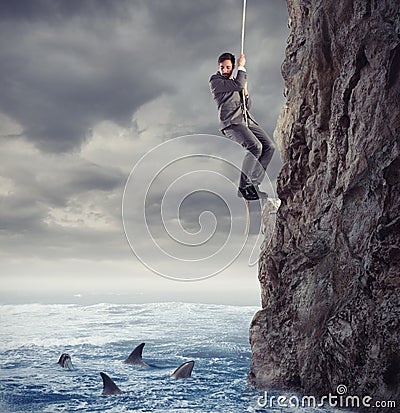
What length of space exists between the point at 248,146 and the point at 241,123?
482mm

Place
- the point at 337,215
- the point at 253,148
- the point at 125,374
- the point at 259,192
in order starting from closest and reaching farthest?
the point at 337,215
the point at 253,148
the point at 259,192
the point at 125,374

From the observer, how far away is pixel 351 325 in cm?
734

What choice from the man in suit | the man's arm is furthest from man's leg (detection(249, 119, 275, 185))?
the man's arm

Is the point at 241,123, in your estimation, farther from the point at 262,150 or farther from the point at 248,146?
the point at 262,150

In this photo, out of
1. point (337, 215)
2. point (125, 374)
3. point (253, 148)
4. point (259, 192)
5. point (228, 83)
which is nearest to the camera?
point (337, 215)

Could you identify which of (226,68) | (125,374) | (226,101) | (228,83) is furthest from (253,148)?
(125,374)

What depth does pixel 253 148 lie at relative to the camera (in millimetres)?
8781

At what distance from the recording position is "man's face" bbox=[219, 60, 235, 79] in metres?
8.62

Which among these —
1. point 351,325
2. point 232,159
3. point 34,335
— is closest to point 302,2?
point 232,159

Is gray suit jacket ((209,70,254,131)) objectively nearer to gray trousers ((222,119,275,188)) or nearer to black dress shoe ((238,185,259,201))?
gray trousers ((222,119,275,188))

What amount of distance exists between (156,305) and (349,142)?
5104cm

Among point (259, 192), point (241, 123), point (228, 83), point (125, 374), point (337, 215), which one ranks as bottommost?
point (125, 374)

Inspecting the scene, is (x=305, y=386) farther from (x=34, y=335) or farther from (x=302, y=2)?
(x=34, y=335)

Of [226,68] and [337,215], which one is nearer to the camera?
[337,215]
